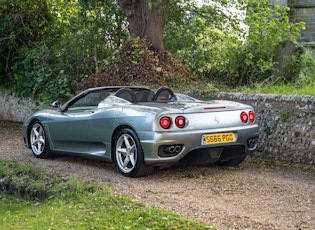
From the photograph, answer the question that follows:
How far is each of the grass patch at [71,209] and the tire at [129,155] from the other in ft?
2.57

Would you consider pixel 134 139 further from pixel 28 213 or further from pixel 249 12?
pixel 249 12

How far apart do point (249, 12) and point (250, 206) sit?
8.19 metres

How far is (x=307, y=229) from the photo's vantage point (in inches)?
213

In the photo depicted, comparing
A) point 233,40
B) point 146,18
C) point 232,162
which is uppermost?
point 146,18

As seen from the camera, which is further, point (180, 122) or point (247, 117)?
point (247, 117)

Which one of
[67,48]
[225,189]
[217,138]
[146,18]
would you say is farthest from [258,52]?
[225,189]

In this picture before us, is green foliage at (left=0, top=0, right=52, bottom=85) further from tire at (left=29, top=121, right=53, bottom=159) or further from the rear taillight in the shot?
the rear taillight

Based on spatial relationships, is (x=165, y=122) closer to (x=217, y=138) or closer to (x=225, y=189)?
(x=217, y=138)

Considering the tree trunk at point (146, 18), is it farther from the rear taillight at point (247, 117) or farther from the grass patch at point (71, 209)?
the grass patch at point (71, 209)

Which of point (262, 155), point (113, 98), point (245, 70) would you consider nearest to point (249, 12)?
point (245, 70)

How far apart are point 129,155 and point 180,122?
2.89 ft

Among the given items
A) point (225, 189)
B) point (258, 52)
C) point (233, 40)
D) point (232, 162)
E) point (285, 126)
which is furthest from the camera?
point (233, 40)

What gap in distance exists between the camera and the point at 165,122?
7.57 metres

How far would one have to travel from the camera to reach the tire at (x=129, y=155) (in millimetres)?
7711
